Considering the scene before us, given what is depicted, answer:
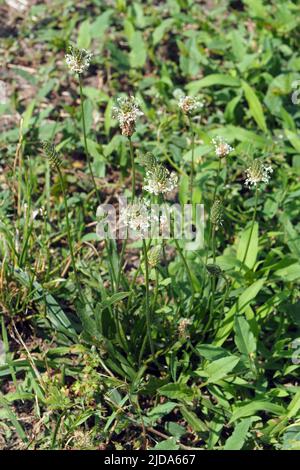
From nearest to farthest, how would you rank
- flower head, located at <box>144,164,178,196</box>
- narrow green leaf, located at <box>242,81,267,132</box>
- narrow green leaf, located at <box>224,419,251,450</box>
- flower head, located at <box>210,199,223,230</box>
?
flower head, located at <box>144,164,178,196</box> → flower head, located at <box>210,199,223,230</box> → narrow green leaf, located at <box>224,419,251,450</box> → narrow green leaf, located at <box>242,81,267,132</box>

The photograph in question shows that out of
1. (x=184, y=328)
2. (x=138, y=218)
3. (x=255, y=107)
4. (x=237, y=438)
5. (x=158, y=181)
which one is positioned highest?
→ (x=255, y=107)

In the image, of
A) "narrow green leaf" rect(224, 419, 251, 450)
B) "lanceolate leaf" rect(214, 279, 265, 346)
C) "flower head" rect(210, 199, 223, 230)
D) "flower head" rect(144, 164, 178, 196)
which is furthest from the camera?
"lanceolate leaf" rect(214, 279, 265, 346)

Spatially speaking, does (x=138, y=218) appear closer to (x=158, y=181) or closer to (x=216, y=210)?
(x=158, y=181)

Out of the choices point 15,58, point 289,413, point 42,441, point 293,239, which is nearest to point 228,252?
point 293,239

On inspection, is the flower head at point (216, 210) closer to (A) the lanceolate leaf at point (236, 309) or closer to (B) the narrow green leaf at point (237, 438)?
(A) the lanceolate leaf at point (236, 309)

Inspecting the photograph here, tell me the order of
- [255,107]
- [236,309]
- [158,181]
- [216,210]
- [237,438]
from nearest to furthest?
[158,181] → [216,210] → [237,438] → [236,309] → [255,107]

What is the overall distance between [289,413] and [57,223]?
1367 mm

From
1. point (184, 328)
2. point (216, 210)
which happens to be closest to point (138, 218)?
point (216, 210)

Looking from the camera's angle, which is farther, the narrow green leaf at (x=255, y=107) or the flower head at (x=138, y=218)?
the narrow green leaf at (x=255, y=107)

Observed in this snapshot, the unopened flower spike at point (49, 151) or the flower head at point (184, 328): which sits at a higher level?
the unopened flower spike at point (49, 151)

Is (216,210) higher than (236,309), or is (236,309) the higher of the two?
(216,210)

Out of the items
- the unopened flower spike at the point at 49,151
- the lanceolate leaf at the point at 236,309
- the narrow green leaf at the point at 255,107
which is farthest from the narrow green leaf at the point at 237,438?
the narrow green leaf at the point at 255,107

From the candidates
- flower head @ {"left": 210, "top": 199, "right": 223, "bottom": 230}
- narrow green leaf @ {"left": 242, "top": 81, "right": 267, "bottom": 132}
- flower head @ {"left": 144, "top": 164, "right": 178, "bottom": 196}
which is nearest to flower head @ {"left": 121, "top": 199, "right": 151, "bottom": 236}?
flower head @ {"left": 144, "top": 164, "right": 178, "bottom": 196}

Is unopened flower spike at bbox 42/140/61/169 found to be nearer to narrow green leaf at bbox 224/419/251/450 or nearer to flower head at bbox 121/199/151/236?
flower head at bbox 121/199/151/236
